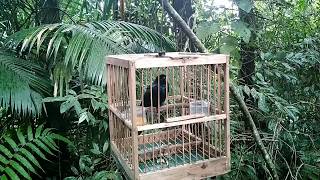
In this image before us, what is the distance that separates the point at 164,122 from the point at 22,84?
1.06 metres

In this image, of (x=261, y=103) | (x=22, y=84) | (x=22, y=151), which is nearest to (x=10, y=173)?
(x=22, y=151)

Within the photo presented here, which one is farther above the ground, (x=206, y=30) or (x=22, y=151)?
(x=206, y=30)

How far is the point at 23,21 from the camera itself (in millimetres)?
2654

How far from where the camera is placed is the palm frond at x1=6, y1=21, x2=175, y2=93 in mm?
1731

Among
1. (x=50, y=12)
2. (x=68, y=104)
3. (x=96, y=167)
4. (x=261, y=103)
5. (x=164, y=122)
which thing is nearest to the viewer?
(x=164, y=122)

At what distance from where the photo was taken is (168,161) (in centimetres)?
119

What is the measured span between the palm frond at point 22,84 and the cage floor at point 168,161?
2.74 ft

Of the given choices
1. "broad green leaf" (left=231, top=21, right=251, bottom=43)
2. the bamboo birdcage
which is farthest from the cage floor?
"broad green leaf" (left=231, top=21, right=251, bottom=43)

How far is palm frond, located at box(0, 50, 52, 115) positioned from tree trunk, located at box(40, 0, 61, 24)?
1.41ft

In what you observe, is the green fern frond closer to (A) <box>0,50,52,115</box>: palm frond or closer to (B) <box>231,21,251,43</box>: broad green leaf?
(A) <box>0,50,52,115</box>: palm frond

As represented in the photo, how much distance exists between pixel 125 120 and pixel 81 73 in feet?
2.65

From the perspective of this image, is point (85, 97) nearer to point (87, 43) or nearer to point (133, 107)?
point (87, 43)

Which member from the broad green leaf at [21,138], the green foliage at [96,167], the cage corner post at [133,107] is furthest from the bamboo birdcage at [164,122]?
the broad green leaf at [21,138]

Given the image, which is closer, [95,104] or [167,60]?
[167,60]
